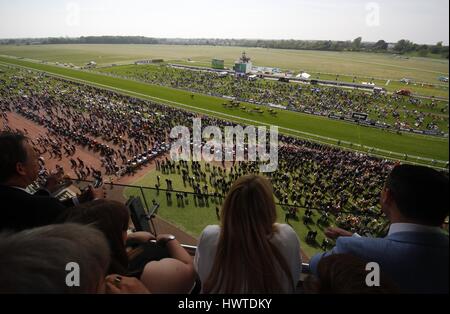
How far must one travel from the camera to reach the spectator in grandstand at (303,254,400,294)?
107 cm

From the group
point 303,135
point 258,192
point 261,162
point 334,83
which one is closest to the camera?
point 258,192

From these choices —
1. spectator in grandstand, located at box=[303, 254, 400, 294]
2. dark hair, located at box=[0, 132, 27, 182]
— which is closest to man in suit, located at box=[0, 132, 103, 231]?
dark hair, located at box=[0, 132, 27, 182]

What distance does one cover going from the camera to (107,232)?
64.8 inches

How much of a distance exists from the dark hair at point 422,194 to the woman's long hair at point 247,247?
73 centimetres

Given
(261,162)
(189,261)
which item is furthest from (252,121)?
(189,261)

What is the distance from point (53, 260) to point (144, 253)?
40.3 inches

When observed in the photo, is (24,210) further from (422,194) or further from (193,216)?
(193,216)

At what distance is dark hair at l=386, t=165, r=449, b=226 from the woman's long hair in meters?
0.73

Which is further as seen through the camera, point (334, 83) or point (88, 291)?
point (334, 83)

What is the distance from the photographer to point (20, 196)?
2092mm
